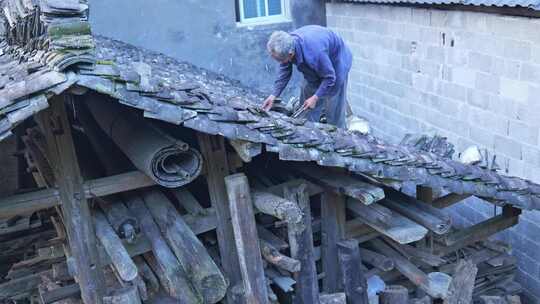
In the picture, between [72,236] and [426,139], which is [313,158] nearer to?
[72,236]

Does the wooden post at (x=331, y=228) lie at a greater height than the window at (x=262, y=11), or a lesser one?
lesser

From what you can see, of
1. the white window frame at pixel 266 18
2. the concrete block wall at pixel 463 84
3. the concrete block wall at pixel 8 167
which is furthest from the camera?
the white window frame at pixel 266 18

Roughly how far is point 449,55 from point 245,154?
226 inches

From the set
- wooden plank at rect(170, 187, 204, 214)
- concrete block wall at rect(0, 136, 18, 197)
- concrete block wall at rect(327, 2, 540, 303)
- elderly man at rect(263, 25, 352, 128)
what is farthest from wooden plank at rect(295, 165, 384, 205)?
concrete block wall at rect(0, 136, 18, 197)

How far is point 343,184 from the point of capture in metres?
4.93

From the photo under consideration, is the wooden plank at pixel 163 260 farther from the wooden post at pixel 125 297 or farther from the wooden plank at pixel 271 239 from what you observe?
the wooden plank at pixel 271 239

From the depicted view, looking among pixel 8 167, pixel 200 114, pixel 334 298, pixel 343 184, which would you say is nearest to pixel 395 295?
pixel 334 298

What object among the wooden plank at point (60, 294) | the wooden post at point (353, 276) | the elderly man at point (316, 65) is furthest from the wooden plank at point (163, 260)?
the elderly man at point (316, 65)

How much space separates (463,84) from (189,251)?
5652 mm

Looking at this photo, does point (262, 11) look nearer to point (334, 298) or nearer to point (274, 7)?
point (274, 7)

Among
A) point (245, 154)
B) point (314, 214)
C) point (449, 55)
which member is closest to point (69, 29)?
point (245, 154)

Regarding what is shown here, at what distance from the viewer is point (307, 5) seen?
523 inches

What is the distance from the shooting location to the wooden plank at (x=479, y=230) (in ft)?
19.6

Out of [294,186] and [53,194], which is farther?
[294,186]
